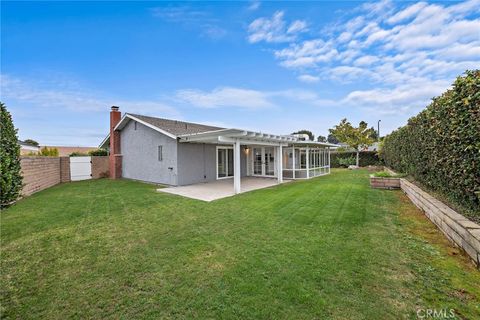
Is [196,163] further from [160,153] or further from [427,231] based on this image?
[427,231]

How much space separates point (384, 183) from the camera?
33.1ft

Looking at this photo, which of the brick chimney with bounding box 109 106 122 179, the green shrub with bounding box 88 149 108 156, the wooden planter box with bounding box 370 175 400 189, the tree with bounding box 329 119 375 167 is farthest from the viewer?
the tree with bounding box 329 119 375 167

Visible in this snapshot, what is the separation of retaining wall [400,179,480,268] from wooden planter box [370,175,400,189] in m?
3.71

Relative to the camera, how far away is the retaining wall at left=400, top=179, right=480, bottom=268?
3.42m

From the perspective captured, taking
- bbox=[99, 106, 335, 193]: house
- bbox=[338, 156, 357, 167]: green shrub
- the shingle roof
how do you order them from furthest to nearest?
bbox=[338, 156, 357, 167]: green shrub → the shingle roof → bbox=[99, 106, 335, 193]: house

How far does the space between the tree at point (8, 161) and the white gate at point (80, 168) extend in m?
10.6

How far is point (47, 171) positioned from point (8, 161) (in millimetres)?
9326

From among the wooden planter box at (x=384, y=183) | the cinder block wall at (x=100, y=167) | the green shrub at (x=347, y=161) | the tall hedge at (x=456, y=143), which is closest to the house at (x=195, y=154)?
the cinder block wall at (x=100, y=167)

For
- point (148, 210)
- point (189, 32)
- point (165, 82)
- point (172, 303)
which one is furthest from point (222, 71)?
point (172, 303)

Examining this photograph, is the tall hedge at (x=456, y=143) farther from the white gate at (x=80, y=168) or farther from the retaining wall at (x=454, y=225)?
the white gate at (x=80, y=168)

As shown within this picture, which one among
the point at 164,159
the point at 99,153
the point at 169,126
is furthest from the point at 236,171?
the point at 99,153

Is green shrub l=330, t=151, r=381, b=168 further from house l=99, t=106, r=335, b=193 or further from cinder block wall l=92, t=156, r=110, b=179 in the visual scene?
cinder block wall l=92, t=156, r=110, b=179

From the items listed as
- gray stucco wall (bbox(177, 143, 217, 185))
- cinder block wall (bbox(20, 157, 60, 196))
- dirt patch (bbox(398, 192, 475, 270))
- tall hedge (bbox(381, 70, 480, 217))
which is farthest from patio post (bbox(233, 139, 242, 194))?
cinder block wall (bbox(20, 157, 60, 196))

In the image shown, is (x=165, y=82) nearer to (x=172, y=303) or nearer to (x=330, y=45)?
(x=330, y=45)
